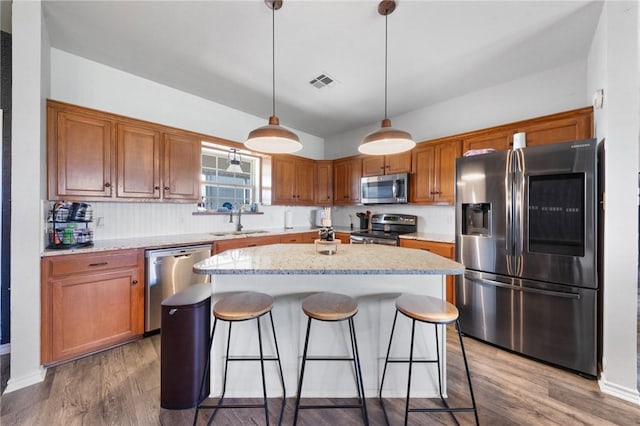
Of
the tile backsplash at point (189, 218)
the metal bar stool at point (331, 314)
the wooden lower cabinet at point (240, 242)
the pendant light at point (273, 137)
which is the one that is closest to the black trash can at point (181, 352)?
the metal bar stool at point (331, 314)

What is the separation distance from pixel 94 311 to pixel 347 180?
12.3 ft

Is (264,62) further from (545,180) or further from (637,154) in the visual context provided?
(637,154)

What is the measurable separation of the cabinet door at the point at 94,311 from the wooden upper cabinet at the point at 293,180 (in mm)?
2268

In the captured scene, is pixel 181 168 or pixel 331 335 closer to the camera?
pixel 331 335

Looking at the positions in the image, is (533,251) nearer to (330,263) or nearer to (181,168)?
(330,263)

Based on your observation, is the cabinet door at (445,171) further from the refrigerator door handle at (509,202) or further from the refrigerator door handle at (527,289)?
the refrigerator door handle at (527,289)

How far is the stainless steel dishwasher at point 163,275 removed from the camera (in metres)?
2.47

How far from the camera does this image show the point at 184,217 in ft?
11.0

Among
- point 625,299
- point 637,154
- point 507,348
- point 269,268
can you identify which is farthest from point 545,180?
point 269,268

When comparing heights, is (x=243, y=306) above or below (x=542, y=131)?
below

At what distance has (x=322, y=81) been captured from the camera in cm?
303

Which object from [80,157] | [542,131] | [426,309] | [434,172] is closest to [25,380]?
[80,157]

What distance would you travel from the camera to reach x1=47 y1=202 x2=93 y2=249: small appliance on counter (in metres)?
2.17

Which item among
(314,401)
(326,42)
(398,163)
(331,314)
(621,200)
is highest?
(326,42)
